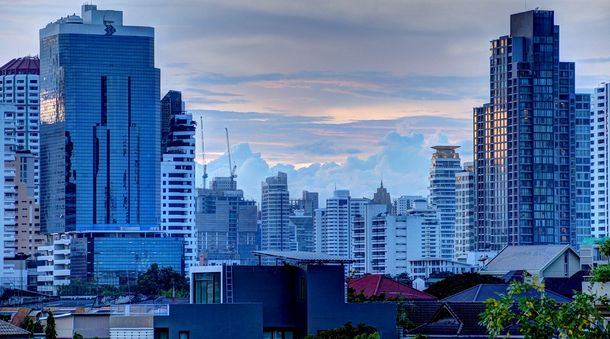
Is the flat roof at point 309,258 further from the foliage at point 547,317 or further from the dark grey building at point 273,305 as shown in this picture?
the foliage at point 547,317

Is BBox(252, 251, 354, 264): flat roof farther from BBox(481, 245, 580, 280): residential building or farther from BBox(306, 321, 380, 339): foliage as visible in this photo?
BBox(481, 245, 580, 280): residential building

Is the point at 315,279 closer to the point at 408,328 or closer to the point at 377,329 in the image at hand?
the point at 377,329

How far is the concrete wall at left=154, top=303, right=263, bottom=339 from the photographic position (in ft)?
228

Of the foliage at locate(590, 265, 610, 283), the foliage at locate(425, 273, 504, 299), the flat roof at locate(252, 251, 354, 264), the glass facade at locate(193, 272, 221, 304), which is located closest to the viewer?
the foliage at locate(590, 265, 610, 283)

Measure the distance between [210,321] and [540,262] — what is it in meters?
56.3

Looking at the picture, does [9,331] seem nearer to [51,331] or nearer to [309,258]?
[51,331]

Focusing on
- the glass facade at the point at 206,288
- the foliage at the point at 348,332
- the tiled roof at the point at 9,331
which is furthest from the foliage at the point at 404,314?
the tiled roof at the point at 9,331

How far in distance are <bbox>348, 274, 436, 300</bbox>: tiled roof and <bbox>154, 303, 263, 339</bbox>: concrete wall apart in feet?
93.6

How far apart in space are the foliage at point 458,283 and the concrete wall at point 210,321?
41.9m

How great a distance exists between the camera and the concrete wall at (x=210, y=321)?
69.6m

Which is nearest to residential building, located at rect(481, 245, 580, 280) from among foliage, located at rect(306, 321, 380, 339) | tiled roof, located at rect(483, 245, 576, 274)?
tiled roof, located at rect(483, 245, 576, 274)

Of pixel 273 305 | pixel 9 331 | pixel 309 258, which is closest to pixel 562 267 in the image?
pixel 309 258

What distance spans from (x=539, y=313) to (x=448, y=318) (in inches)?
1915

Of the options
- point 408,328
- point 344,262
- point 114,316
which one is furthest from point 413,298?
point 114,316
